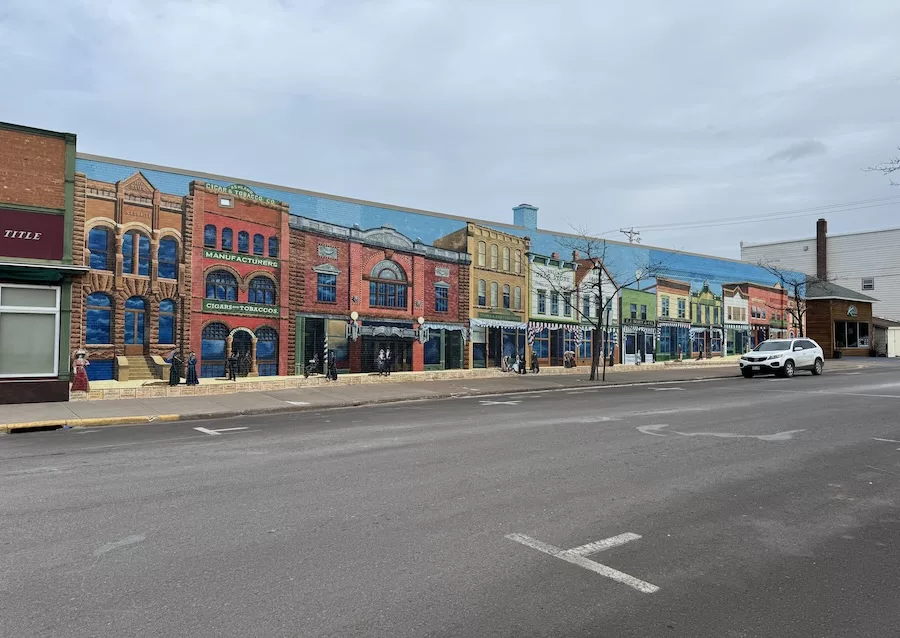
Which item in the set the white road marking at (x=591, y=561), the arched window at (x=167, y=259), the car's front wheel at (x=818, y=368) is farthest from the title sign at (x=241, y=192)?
the car's front wheel at (x=818, y=368)

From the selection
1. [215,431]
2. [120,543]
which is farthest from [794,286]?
[120,543]

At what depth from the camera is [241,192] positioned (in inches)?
755

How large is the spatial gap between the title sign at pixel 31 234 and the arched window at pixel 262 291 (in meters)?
5.33

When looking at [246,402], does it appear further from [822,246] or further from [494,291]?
[822,246]

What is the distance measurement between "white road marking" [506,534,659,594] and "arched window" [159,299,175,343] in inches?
606

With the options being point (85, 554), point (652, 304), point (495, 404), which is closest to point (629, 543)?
point (85, 554)

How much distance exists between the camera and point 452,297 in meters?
24.5

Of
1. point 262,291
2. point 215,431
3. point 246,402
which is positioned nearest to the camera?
point 215,431

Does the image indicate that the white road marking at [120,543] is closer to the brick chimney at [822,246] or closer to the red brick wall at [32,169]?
the red brick wall at [32,169]

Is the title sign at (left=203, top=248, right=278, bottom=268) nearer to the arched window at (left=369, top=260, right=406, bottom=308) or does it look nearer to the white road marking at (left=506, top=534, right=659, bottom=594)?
the arched window at (left=369, top=260, right=406, bottom=308)

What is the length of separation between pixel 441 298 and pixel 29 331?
13.7m

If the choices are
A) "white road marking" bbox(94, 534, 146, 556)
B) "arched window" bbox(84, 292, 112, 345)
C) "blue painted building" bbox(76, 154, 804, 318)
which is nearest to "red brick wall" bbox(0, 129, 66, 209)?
"blue painted building" bbox(76, 154, 804, 318)

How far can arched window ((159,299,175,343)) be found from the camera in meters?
17.5

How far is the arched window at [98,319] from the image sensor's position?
54.1ft
